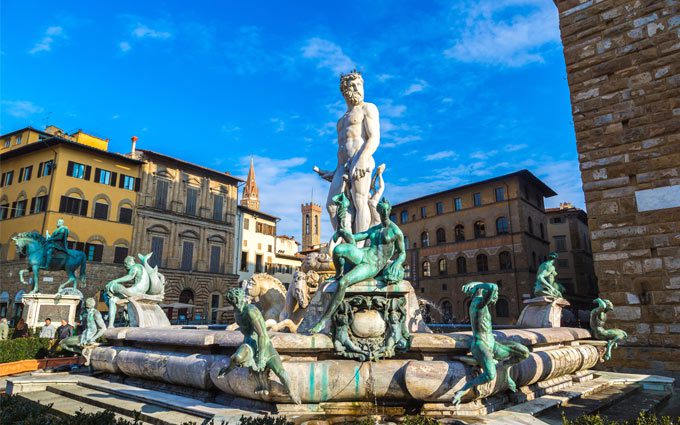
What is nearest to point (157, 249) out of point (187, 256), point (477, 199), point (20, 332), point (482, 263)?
point (187, 256)

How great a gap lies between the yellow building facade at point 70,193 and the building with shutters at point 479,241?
2787 cm

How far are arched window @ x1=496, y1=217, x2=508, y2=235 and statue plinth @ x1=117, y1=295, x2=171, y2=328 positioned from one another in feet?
120

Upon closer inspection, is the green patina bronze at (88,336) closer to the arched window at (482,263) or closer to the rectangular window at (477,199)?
the arched window at (482,263)

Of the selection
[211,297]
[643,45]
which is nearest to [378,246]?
[643,45]

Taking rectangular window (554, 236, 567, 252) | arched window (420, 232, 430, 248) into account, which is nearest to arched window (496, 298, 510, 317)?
arched window (420, 232, 430, 248)

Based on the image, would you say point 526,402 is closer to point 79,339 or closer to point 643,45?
point 79,339

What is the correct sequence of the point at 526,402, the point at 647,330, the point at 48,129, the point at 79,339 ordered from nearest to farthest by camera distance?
the point at 526,402
the point at 79,339
the point at 647,330
the point at 48,129

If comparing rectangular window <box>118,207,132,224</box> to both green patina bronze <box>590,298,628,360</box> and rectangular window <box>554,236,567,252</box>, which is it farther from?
rectangular window <box>554,236,567,252</box>

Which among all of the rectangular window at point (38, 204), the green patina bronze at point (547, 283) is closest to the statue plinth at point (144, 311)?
the green patina bronze at point (547, 283)

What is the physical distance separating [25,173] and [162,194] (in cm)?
1061

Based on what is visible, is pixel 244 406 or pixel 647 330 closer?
pixel 244 406

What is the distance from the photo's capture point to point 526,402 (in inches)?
199

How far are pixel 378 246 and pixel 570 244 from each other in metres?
49.2

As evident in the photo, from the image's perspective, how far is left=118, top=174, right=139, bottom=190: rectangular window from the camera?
38562mm
